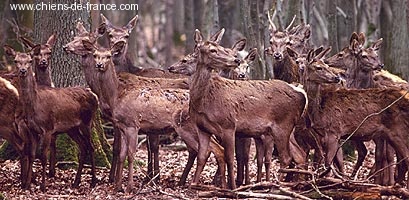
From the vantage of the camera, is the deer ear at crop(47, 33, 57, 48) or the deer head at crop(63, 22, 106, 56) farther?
the deer ear at crop(47, 33, 57, 48)

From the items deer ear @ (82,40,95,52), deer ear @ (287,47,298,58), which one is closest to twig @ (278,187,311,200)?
deer ear @ (287,47,298,58)

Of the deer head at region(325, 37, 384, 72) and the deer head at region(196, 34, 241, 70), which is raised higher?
the deer head at region(196, 34, 241, 70)

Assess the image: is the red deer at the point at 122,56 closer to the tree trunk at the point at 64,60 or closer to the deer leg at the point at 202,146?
the tree trunk at the point at 64,60

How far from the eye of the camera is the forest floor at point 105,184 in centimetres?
1258

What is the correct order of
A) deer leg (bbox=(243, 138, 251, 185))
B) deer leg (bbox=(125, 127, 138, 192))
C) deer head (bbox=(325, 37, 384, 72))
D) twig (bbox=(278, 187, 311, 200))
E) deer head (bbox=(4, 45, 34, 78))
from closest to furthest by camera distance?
1. twig (bbox=(278, 187, 311, 200))
2. deer leg (bbox=(125, 127, 138, 192))
3. deer head (bbox=(4, 45, 34, 78))
4. deer leg (bbox=(243, 138, 251, 185))
5. deer head (bbox=(325, 37, 384, 72))

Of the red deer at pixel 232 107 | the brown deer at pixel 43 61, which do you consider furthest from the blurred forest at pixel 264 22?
the red deer at pixel 232 107

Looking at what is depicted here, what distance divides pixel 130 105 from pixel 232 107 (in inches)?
64.4

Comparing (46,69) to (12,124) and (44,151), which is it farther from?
(44,151)

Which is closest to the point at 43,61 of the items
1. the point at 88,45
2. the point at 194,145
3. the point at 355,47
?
the point at 88,45

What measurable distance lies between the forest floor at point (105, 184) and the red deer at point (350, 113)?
980 millimetres

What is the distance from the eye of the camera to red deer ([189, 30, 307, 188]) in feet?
40.7

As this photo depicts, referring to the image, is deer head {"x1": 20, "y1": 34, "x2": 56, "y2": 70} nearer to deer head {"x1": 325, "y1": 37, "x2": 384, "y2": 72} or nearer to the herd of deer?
the herd of deer

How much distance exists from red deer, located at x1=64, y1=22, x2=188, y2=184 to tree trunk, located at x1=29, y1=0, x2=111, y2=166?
0.78 m

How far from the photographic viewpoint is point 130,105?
13.3m
